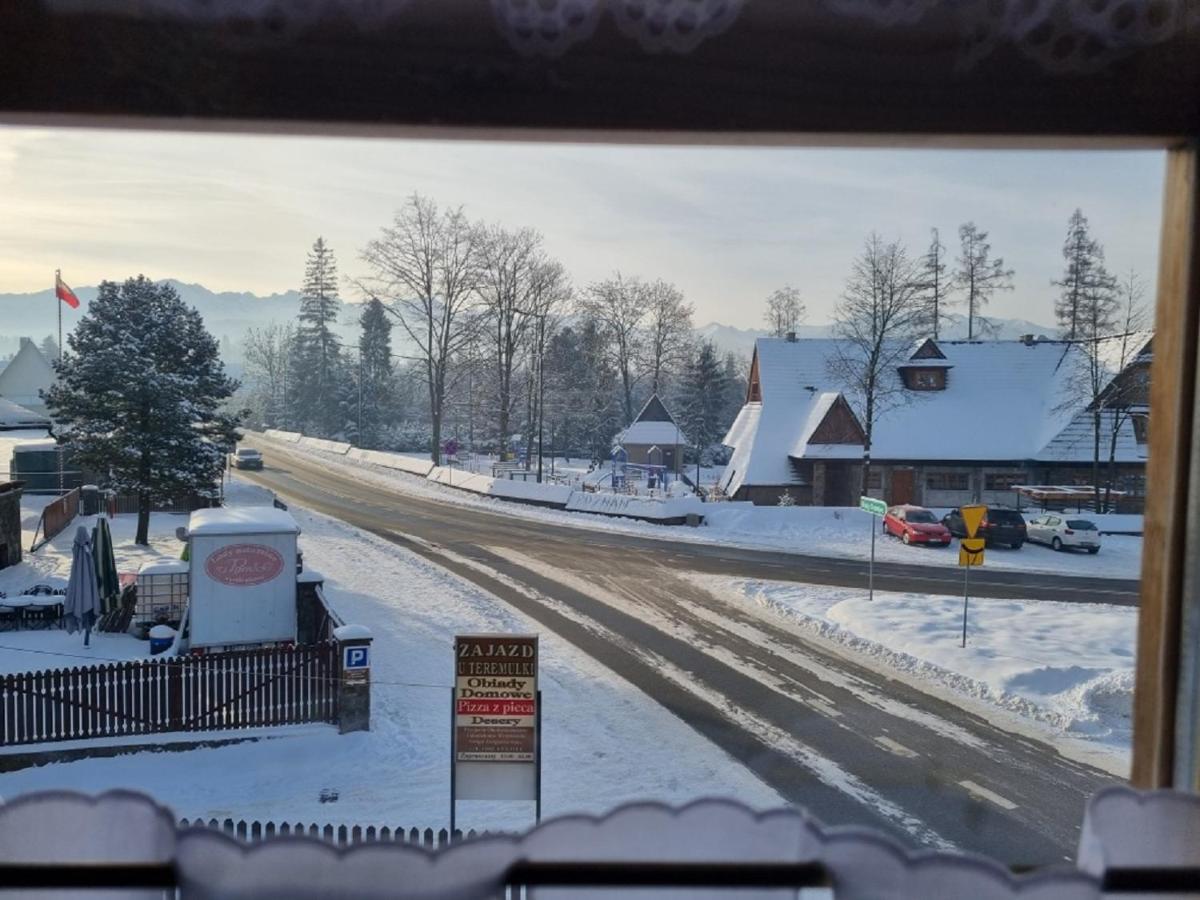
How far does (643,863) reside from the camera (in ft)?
3.05

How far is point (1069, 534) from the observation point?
64.5 ft

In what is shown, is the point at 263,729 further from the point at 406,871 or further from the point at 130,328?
the point at 130,328

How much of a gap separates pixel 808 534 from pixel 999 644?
10694mm

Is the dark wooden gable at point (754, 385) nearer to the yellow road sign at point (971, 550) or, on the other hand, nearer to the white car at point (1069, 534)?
the white car at point (1069, 534)

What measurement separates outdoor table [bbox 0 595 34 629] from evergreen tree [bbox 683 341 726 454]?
25233mm

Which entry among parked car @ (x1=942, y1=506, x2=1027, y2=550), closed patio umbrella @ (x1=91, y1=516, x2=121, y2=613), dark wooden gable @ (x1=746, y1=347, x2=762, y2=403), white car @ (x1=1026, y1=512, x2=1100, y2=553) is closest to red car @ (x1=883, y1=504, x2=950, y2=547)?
parked car @ (x1=942, y1=506, x2=1027, y2=550)

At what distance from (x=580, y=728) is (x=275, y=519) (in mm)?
4736

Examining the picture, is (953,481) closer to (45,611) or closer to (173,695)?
(45,611)

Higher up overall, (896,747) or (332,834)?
(332,834)

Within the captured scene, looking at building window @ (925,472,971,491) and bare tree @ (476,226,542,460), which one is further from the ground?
bare tree @ (476,226,542,460)

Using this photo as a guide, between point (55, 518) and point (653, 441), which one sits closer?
point (55, 518)

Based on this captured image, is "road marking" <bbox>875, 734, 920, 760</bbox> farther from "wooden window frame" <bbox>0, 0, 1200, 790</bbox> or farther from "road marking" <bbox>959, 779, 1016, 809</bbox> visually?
"wooden window frame" <bbox>0, 0, 1200, 790</bbox>

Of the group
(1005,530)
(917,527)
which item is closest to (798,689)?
(917,527)

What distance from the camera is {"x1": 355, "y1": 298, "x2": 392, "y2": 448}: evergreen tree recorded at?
132 ft
